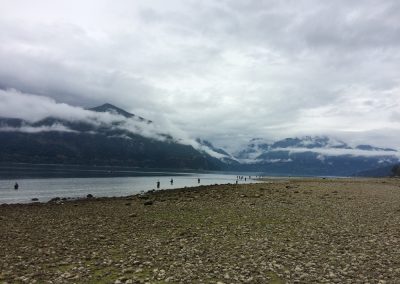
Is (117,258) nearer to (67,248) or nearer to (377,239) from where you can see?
(67,248)

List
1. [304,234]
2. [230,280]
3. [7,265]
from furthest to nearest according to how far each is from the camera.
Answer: [304,234], [7,265], [230,280]

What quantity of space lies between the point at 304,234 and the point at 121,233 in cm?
1155

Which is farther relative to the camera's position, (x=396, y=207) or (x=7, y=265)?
(x=396, y=207)

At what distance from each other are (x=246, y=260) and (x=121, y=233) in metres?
10.3

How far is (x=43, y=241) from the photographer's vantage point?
21.5 meters

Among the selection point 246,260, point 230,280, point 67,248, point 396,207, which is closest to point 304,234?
point 246,260

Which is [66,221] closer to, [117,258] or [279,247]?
[117,258]

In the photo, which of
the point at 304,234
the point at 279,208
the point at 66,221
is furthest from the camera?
the point at 279,208

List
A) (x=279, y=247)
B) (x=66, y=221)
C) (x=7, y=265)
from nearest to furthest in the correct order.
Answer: (x=7, y=265), (x=279, y=247), (x=66, y=221)

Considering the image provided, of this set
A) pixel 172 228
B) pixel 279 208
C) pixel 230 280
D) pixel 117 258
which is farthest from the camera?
pixel 279 208

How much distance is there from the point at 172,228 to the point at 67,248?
24.9 ft

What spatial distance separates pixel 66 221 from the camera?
3072cm

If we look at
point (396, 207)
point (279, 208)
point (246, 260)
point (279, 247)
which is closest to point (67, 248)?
point (246, 260)

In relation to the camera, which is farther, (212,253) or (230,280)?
(212,253)
